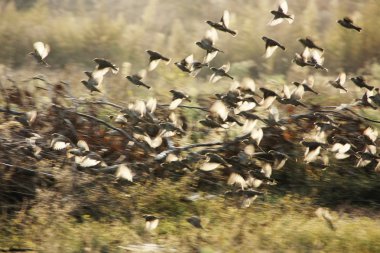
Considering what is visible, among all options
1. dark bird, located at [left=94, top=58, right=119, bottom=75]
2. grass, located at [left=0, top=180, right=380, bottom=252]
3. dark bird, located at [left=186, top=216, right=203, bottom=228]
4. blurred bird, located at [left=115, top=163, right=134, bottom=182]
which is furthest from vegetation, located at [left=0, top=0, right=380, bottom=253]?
dark bird, located at [left=94, top=58, right=119, bottom=75]

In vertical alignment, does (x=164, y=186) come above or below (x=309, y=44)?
below

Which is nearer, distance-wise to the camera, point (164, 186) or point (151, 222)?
point (151, 222)

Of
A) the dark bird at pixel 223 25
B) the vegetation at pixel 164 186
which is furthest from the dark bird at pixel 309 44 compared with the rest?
the vegetation at pixel 164 186

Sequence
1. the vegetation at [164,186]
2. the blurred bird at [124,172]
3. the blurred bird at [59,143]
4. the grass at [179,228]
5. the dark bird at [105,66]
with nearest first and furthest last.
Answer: the grass at [179,228] → the vegetation at [164,186] → the blurred bird at [124,172] → the blurred bird at [59,143] → the dark bird at [105,66]

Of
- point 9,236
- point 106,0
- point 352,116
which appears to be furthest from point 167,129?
point 106,0

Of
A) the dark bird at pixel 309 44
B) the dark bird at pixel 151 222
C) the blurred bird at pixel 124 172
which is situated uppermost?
the dark bird at pixel 309 44

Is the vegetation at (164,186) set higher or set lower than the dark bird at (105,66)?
lower

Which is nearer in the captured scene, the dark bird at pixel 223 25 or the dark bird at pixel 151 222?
the dark bird at pixel 151 222

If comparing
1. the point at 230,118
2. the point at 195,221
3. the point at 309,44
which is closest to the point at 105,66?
the point at 230,118

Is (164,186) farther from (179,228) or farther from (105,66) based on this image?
(105,66)

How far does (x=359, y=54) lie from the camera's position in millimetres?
Result: 10930

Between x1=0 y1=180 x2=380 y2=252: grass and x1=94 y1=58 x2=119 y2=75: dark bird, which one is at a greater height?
x1=94 y1=58 x2=119 y2=75: dark bird

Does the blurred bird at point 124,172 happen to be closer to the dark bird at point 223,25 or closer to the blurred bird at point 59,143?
the blurred bird at point 59,143

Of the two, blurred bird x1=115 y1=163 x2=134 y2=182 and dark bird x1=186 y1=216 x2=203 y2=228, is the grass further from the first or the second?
blurred bird x1=115 y1=163 x2=134 y2=182
